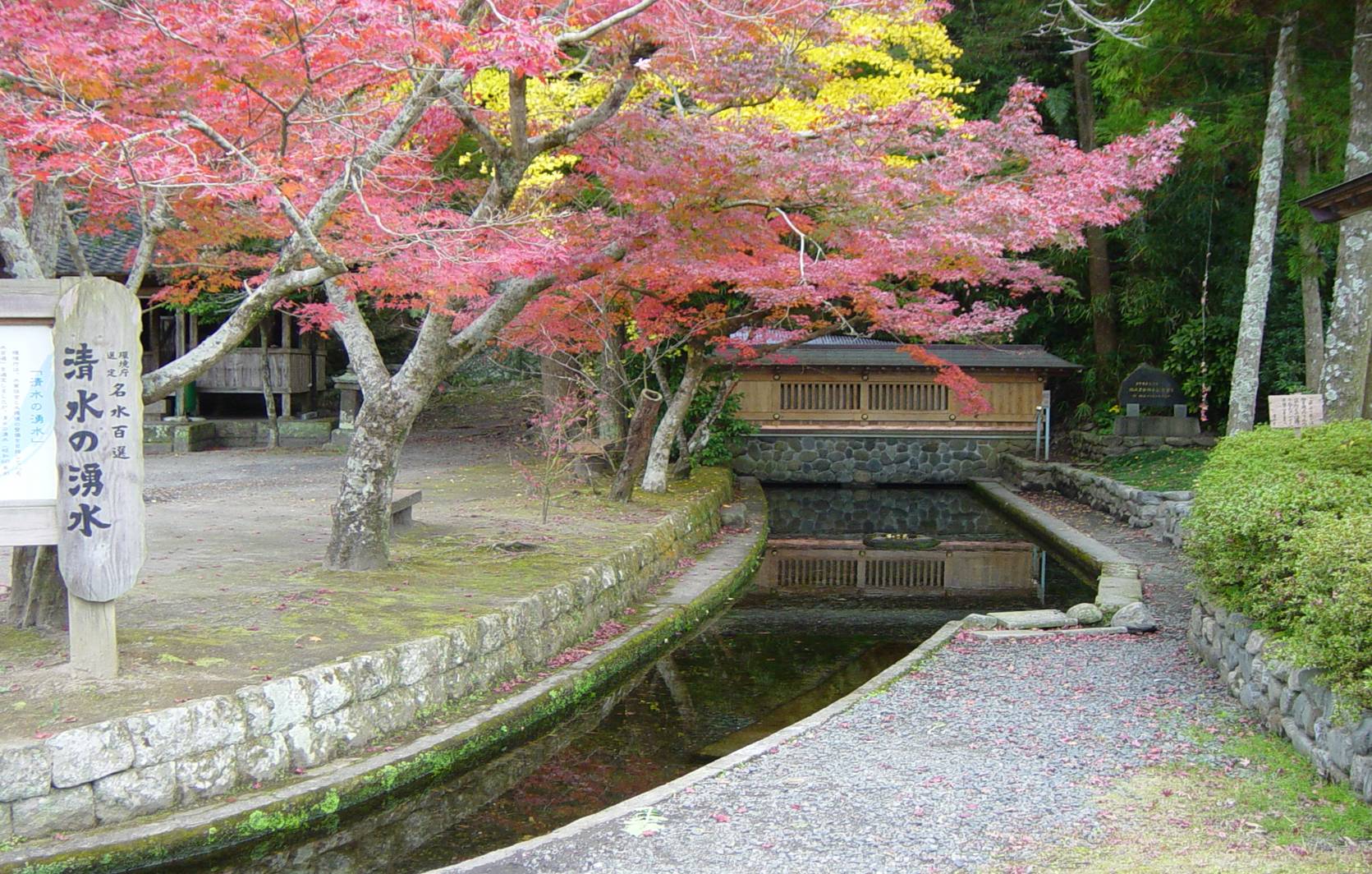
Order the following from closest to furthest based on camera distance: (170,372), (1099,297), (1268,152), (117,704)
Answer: (117,704) → (170,372) → (1268,152) → (1099,297)

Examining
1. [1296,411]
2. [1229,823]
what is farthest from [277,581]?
[1296,411]

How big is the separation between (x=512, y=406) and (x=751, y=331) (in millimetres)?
12133

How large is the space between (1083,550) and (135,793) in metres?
10.7

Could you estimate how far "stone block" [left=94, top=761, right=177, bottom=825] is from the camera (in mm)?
4980

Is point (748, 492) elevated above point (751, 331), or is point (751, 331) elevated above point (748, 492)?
point (751, 331)

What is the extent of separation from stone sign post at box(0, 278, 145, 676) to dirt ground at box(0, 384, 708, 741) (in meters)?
0.64

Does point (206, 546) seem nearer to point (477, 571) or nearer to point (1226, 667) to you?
point (477, 571)

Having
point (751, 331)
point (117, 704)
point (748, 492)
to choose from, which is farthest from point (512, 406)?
point (117, 704)

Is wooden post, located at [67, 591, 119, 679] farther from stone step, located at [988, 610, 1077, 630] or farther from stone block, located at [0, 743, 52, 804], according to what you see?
stone step, located at [988, 610, 1077, 630]

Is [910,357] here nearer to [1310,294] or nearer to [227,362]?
[1310,294]

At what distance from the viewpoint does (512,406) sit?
84.9 ft

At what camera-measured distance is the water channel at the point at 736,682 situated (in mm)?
5645

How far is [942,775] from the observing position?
545 centimetres

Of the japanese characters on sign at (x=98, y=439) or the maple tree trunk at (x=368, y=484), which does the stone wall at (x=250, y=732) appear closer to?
the japanese characters on sign at (x=98, y=439)
